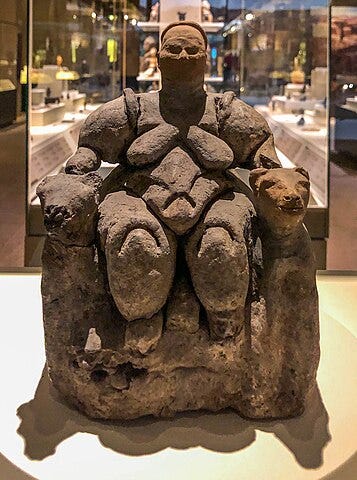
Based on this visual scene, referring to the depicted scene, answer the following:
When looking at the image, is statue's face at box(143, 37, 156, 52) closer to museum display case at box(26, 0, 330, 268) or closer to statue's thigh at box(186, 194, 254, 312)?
museum display case at box(26, 0, 330, 268)

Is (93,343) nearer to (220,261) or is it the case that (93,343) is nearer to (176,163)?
(220,261)

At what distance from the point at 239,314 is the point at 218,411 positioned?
26cm

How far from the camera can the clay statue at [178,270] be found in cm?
138

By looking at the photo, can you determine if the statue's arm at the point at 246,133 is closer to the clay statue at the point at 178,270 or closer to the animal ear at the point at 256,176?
the clay statue at the point at 178,270

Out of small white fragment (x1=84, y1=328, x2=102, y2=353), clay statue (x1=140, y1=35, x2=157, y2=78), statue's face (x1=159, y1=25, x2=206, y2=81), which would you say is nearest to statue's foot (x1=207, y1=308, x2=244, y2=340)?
small white fragment (x1=84, y1=328, x2=102, y2=353)

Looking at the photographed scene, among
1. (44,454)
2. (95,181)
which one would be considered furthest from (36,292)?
(44,454)

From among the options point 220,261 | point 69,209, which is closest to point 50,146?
point 69,209

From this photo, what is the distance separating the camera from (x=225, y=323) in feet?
4.60

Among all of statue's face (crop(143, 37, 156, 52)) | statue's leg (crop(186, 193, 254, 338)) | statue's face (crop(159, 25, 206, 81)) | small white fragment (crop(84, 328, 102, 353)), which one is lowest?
small white fragment (crop(84, 328, 102, 353))

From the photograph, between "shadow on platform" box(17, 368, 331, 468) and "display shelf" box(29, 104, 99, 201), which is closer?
"shadow on platform" box(17, 368, 331, 468)

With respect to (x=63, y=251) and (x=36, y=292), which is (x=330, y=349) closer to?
(x=63, y=251)

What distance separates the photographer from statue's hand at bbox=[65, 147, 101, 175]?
60.3 inches

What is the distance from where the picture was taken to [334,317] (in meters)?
2.03

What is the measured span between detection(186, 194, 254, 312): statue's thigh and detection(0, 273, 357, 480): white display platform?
28cm
